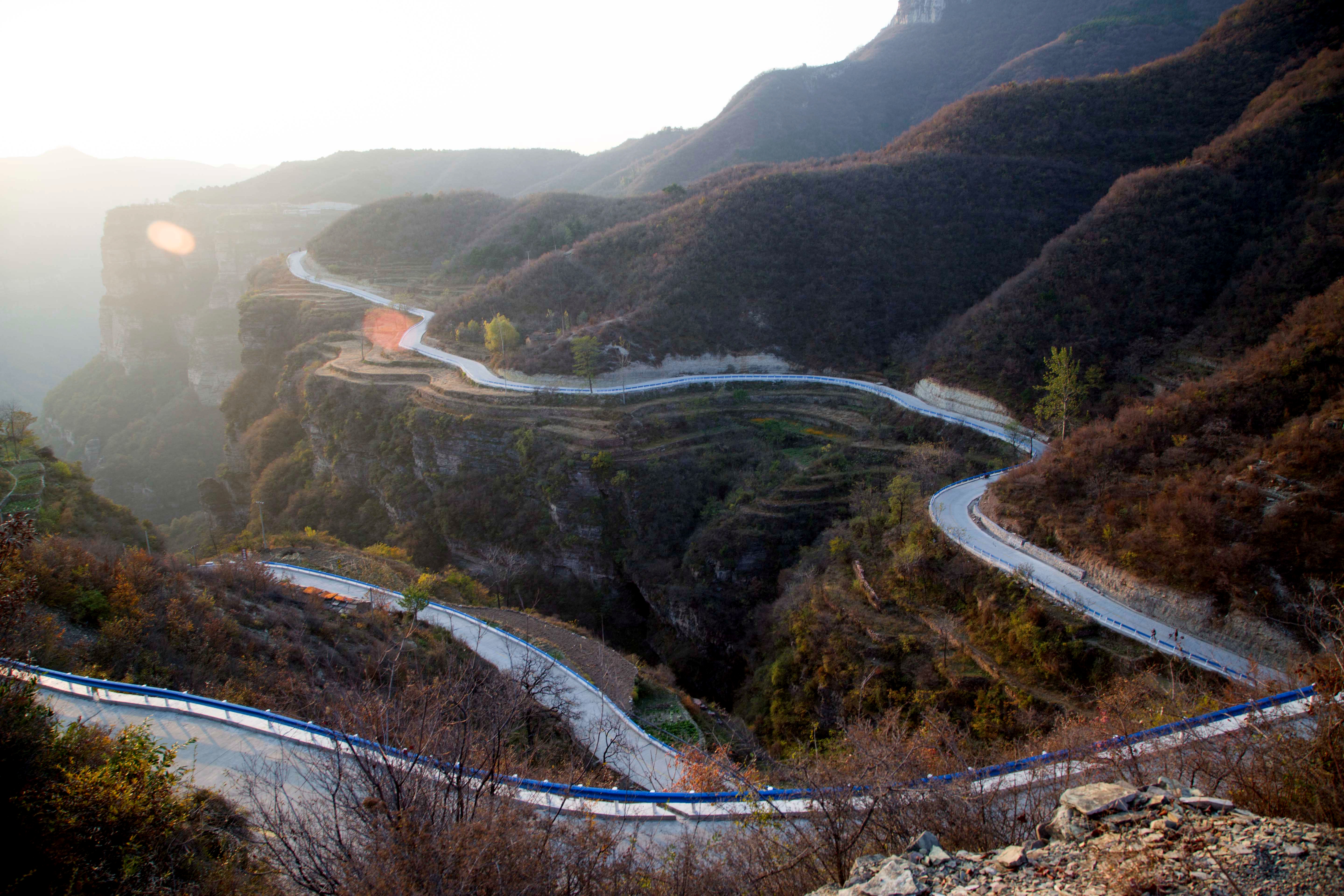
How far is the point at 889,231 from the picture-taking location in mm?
53281

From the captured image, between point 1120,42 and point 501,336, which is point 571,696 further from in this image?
point 1120,42

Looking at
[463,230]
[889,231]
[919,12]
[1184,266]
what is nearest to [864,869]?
[1184,266]

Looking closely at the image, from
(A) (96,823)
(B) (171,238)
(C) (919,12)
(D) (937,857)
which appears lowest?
(D) (937,857)

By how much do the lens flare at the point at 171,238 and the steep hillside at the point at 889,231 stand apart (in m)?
57.6

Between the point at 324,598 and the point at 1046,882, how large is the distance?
25.3 m

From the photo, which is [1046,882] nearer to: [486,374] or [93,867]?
[93,867]

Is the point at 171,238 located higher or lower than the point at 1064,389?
higher

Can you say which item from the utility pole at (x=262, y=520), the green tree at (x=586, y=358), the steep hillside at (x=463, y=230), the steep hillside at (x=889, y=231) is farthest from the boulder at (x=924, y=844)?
the steep hillside at (x=463, y=230)

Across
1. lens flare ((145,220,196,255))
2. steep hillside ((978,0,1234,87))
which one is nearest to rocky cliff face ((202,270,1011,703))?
lens flare ((145,220,196,255))

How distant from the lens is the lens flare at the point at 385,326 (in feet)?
179

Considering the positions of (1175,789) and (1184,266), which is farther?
(1184,266)

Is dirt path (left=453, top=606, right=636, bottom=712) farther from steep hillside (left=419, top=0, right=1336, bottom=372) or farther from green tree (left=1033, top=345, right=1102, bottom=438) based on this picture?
green tree (left=1033, top=345, right=1102, bottom=438)

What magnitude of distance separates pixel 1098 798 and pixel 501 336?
147 ft

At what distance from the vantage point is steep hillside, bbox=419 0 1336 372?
1881 inches
